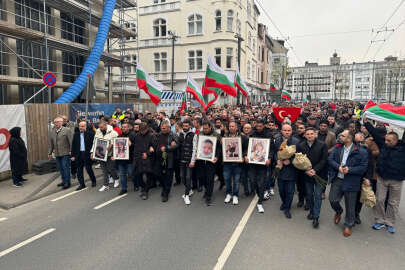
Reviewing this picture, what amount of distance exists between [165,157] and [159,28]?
32667mm

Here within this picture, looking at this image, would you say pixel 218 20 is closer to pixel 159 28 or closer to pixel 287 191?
pixel 159 28

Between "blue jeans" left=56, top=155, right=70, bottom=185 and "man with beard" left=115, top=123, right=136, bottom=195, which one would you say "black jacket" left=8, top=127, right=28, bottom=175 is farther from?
"man with beard" left=115, top=123, right=136, bottom=195

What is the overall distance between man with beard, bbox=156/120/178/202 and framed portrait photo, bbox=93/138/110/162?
4.98 ft

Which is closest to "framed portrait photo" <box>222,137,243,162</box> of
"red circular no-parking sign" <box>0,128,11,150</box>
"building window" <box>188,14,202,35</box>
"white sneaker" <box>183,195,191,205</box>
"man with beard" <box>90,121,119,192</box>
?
"white sneaker" <box>183,195,191,205</box>

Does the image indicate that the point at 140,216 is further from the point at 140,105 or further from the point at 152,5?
the point at 152,5

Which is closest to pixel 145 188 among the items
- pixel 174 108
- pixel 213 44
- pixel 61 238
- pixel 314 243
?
pixel 61 238

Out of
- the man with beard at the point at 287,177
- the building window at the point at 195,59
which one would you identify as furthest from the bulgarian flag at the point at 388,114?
the building window at the point at 195,59

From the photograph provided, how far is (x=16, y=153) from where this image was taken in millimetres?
7367

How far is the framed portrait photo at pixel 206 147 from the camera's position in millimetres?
6152

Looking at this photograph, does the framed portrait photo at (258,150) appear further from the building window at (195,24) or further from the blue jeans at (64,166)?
the building window at (195,24)

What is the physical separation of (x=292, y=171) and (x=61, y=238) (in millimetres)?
4339

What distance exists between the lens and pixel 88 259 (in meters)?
4.06

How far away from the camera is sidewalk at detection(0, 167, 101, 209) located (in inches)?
258

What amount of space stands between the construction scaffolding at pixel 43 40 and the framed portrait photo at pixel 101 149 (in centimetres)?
785
